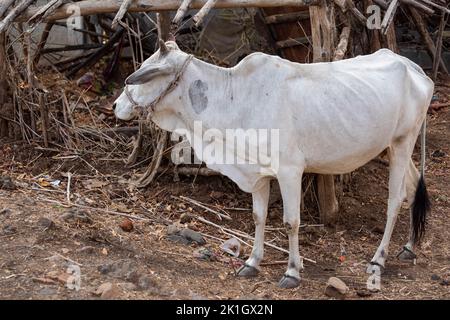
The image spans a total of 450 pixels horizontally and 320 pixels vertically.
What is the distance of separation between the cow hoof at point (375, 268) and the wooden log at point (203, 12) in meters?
1.93

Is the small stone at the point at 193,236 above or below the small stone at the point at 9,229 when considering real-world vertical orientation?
below

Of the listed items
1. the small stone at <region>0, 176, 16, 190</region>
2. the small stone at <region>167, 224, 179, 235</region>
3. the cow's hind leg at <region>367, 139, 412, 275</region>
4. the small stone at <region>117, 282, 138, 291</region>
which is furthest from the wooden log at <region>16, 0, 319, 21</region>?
the small stone at <region>117, 282, 138, 291</region>

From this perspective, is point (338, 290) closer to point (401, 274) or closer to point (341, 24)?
point (401, 274)

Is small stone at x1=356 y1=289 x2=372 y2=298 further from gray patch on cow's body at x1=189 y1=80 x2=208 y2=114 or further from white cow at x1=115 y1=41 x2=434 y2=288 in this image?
gray patch on cow's body at x1=189 y1=80 x2=208 y2=114

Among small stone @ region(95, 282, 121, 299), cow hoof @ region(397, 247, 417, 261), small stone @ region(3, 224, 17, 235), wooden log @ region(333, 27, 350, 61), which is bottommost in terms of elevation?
cow hoof @ region(397, 247, 417, 261)

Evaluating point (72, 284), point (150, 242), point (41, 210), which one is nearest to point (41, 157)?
point (41, 210)

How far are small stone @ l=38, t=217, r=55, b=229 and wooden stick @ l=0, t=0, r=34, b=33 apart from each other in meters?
1.74

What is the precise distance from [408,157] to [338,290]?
1168mm

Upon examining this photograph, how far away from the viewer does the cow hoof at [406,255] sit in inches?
218

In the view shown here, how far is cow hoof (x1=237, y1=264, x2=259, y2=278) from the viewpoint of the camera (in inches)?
197

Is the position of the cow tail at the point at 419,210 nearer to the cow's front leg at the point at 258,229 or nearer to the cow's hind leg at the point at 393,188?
the cow's hind leg at the point at 393,188

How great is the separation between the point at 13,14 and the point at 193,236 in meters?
2.26

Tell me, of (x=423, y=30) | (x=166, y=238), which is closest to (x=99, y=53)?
(x=423, y=30)

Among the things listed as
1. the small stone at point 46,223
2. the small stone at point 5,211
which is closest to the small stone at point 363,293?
the small stone at point 46,223
